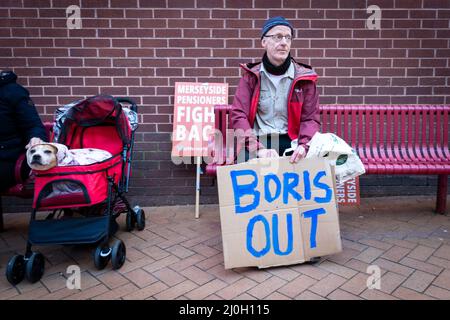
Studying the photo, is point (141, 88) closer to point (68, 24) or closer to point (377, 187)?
point (68, 24)

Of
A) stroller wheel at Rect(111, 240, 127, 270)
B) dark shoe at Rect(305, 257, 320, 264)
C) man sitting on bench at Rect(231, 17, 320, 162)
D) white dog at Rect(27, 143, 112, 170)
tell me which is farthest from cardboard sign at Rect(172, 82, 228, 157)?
dark shoe at Rect(305, 257, 320, 264)

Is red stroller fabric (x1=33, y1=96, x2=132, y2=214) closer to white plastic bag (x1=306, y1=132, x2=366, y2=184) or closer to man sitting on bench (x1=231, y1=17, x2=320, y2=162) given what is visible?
man sitting on bench (x1=231, y1=17, x2=320, y2=162)

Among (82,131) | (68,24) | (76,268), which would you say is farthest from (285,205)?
(68,24)

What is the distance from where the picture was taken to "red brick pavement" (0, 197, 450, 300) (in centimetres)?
259

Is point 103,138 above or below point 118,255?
above

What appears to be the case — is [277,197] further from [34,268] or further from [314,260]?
[34,268]

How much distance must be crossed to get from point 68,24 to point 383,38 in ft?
12.1

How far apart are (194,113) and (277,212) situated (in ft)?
6.22

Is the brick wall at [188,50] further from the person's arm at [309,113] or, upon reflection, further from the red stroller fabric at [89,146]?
the person's arm at [309,113]

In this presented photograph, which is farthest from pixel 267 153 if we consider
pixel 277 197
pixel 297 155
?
pixel 277 197

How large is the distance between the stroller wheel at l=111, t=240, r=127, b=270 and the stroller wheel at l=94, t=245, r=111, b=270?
2.4 inches

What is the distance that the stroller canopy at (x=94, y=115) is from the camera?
3.28 metres

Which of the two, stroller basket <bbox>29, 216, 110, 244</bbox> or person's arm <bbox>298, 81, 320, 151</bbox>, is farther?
person's arm <bbox>298, 81, 320, 151</bbox>

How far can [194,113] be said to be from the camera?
429 cm
